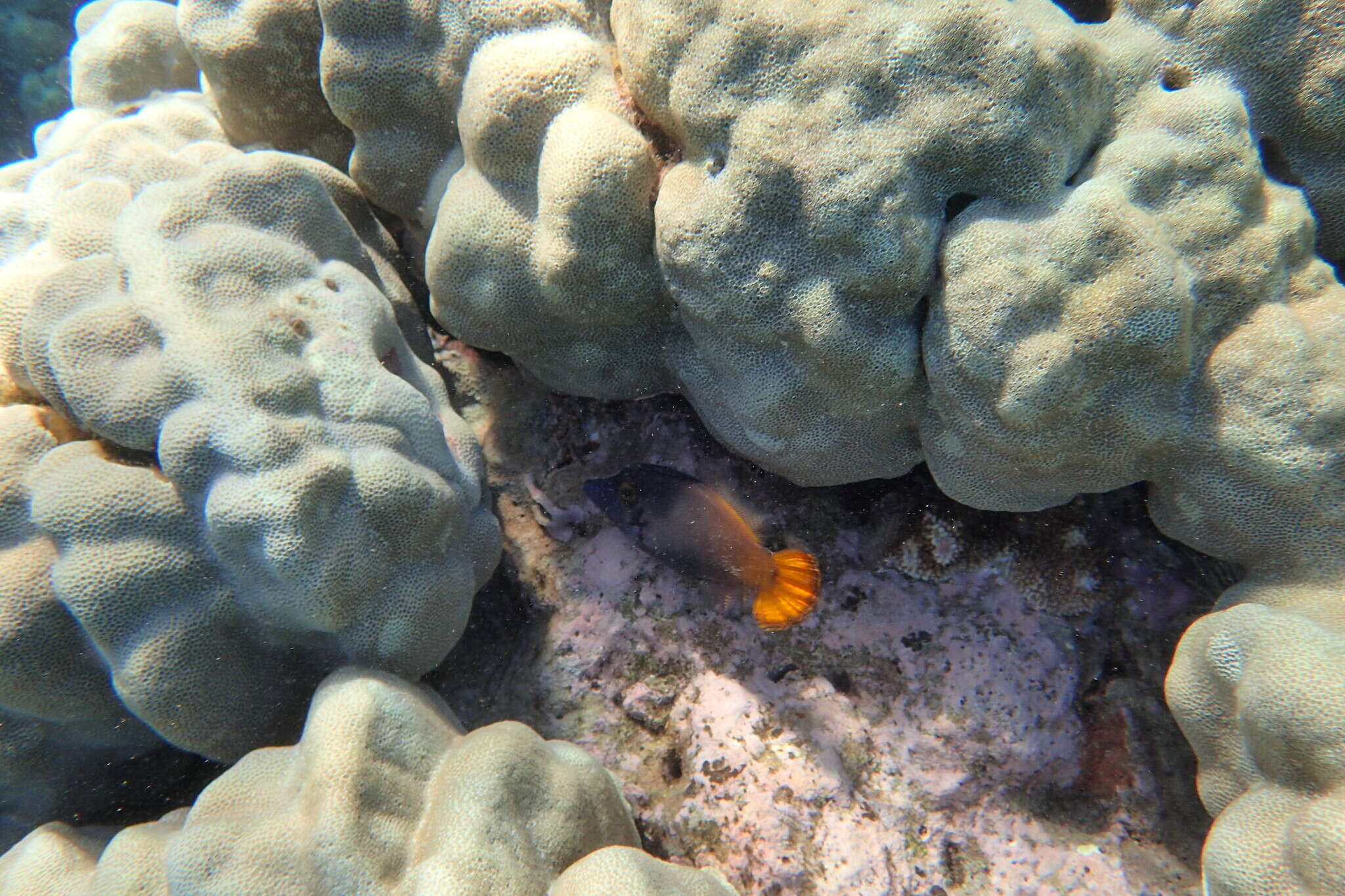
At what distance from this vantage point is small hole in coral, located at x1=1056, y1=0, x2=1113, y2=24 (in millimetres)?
2406

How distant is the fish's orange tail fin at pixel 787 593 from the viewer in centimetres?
249

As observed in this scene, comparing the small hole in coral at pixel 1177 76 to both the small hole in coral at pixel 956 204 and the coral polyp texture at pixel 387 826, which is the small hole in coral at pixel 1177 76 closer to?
the small hole in coral at pixel 956 204

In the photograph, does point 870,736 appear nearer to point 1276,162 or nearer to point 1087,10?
point 1276,162

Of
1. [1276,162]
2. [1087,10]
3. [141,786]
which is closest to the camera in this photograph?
[1276,162]

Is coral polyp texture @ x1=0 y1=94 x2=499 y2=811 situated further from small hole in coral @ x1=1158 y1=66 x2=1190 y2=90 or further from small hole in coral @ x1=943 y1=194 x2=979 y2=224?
small hole in coral @ x1=1158 y1=66 x2=1190 y2=90

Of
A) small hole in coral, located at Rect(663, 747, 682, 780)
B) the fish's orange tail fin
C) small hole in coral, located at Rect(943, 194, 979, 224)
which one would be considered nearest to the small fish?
the fish's orange tail fin

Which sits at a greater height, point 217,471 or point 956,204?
point 956,204

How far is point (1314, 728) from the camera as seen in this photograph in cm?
168

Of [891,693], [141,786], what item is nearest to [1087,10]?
[891,693]

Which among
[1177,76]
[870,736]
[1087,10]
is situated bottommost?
[870,736]

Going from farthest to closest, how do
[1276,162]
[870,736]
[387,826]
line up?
1. [870,736]
2. [1276,162]
3. [387,826]

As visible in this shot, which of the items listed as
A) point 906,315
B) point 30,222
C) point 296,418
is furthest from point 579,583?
point 30,222

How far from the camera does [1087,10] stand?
248cm

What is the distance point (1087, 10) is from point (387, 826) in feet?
12.2
